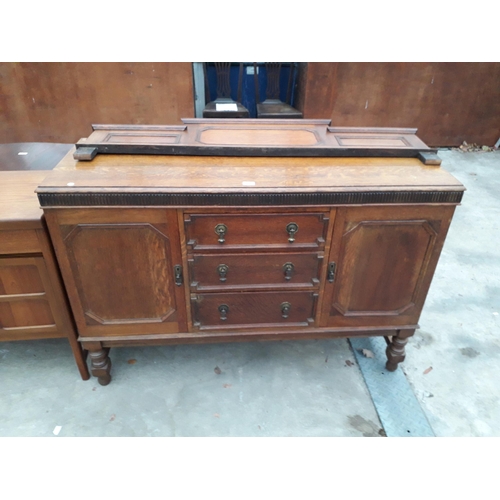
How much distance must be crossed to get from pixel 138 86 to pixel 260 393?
3.16 m

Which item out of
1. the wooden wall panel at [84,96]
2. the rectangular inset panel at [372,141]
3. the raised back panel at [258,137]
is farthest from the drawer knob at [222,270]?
the wooden wall panel at [84,96]

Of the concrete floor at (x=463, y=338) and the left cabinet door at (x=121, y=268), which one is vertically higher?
the left cabinet door at (x=121, y=268)

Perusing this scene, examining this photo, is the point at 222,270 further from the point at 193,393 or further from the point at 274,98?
the point at 274,98

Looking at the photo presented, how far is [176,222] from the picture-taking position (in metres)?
1.48

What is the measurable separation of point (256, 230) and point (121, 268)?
0.60 meters

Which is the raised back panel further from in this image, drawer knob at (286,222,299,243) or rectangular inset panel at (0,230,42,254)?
rectangular inset panel at (0,230,42,254)

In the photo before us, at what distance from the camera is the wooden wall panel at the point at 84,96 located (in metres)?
3.59

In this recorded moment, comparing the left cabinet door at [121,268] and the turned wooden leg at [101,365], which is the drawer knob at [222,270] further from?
the turned wooden leg at [101,365]

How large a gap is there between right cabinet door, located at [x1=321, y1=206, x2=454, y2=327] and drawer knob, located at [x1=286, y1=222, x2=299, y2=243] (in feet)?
0.55

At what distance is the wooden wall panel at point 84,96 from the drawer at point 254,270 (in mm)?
2650

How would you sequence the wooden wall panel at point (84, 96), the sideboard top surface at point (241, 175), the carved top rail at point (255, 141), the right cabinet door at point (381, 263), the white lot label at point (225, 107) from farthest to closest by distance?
the wooden wall panel at point (84, 96), the white lot label at point (225, 107), the carved top rail at point (255, 141), the right cabinet door at point (381, 263), the sideboard top surface at point (241, 175)

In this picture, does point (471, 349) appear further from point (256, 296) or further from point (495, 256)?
point (256, 296)

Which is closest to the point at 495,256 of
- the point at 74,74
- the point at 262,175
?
the point at 262,175

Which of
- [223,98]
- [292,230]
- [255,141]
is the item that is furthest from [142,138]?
[223,98]
